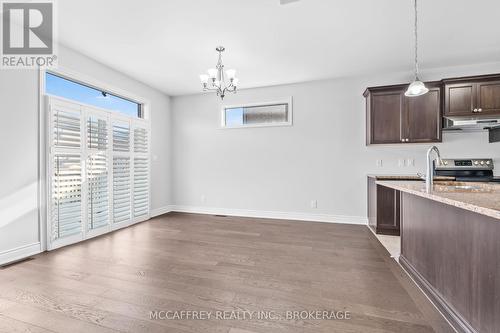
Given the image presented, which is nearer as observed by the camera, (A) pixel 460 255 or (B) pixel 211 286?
(A) pixel 460 255

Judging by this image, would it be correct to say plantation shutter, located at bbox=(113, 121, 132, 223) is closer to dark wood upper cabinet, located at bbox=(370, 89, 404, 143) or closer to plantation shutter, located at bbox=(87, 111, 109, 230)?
plantation shutter, located at bbox=(87, 111, 109, 230)

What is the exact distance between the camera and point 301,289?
2072 millimetres

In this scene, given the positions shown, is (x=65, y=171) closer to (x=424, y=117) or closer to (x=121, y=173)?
(x=121, y=173)

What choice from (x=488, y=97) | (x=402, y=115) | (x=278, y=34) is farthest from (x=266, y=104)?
(x=488, y=97)

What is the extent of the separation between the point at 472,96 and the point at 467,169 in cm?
115

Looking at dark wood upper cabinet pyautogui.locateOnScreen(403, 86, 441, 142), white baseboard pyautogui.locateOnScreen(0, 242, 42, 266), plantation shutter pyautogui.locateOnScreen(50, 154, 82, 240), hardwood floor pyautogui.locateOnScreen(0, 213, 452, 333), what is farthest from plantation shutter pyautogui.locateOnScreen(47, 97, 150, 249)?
dark wood upper cabinet pyautogui.locateOnScreen(403, 86, 441, 142)

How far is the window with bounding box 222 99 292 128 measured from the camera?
4.78 m

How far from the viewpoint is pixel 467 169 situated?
12.2 ft

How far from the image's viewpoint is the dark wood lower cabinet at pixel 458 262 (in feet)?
4.31

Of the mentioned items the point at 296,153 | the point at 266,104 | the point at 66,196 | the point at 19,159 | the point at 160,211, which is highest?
the point at 266,104

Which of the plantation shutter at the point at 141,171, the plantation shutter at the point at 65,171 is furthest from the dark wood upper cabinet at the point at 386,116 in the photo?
the plantation shutter at the point at 65,171

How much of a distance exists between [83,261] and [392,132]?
4.83 meters

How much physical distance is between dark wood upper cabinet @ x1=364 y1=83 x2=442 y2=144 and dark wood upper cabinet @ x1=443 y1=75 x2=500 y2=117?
136mm

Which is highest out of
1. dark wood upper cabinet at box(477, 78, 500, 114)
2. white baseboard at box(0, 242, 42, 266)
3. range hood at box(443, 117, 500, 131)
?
dark wood upper cabinet at box(477, 78, 500, 114)
